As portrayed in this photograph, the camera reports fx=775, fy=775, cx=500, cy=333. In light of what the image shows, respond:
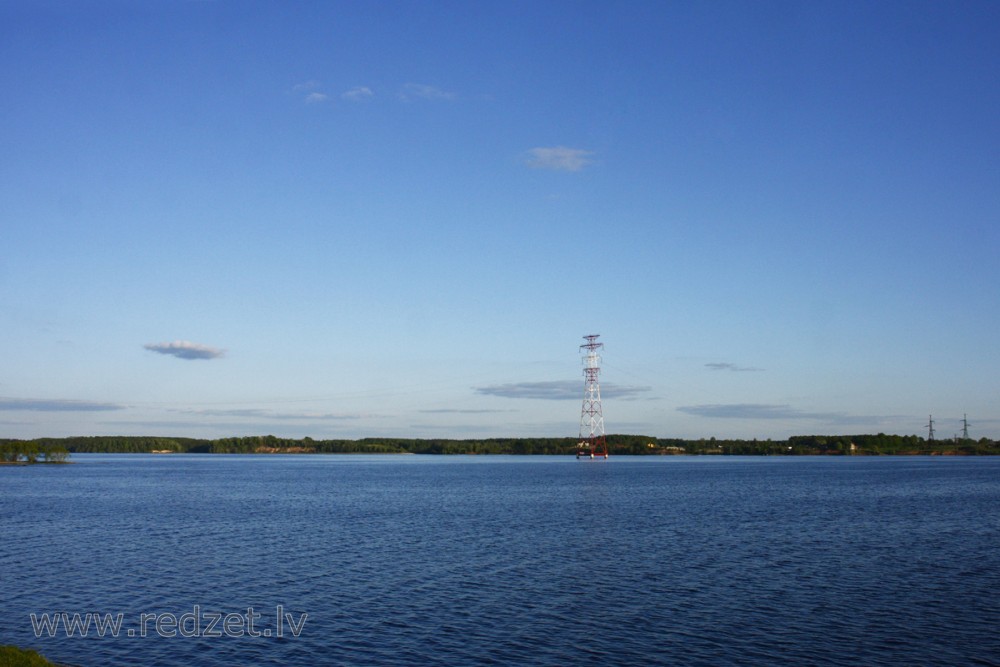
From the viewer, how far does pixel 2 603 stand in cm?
3462

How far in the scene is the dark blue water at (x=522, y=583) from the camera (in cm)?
2789

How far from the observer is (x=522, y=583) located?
3897 centimetres

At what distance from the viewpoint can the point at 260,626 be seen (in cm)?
3127

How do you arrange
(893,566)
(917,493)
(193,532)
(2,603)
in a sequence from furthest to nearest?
(917,493), (193,532), (893,566), (2,603)

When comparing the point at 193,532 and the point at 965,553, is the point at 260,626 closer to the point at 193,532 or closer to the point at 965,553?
the point at 193,532

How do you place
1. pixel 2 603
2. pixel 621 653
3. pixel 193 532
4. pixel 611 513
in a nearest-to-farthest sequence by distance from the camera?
pixel 621 653, pixel 2 603, pixel 193 532, pixel 611 513

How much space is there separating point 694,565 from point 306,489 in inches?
3273

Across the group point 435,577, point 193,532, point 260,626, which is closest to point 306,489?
point 193,532

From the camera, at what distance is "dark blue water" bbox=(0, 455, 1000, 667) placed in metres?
27.9

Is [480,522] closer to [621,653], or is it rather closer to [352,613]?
[352,613]

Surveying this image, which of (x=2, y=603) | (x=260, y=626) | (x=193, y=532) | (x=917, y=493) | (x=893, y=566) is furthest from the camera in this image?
(x=917, y=493)

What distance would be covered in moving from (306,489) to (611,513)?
57848mm

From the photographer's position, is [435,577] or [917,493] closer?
[435,577]

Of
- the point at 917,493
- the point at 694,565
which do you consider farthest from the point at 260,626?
the point at 917,493
